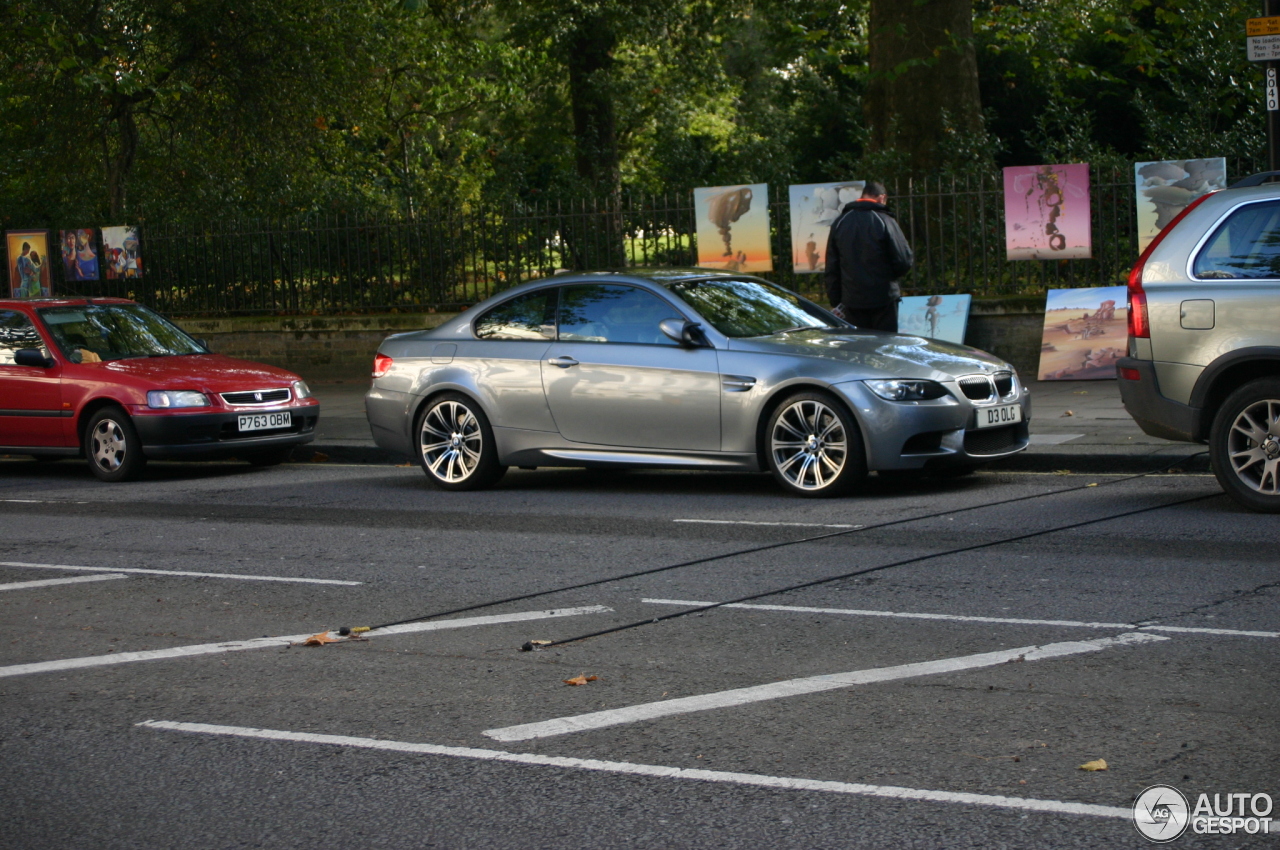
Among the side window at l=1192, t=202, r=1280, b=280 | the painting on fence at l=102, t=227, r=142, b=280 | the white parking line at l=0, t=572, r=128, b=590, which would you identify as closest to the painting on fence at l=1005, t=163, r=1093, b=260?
the side window at l=1192, t=202, r=1280, b=280

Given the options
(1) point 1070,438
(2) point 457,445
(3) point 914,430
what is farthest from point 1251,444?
(2) point 457,445

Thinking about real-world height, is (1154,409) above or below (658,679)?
above

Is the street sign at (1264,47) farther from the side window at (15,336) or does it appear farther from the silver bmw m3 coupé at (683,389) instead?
the side window at (15,336)

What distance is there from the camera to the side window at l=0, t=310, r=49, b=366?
1303 centimetres

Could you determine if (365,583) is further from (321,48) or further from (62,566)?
(321,48)

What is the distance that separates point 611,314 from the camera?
10.4m

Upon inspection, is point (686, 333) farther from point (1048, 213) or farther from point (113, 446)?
point (1048, 213)

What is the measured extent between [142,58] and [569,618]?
18.4 meters

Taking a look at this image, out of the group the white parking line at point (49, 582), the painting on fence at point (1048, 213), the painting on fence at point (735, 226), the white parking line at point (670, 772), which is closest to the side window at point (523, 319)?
the white parking line at point (49, 582)

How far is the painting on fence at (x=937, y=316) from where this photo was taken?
15.8m

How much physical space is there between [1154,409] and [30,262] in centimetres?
1849

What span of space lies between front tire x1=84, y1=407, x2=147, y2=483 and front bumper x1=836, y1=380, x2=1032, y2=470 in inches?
250

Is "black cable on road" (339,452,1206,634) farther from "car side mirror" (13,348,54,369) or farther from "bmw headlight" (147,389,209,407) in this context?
"car side mirror" (13,348,54,369)

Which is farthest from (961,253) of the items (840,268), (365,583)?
(365,583)
